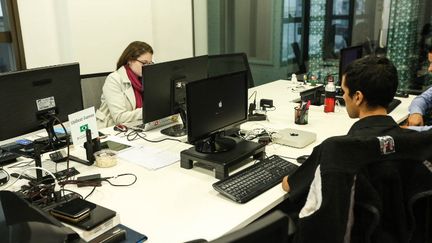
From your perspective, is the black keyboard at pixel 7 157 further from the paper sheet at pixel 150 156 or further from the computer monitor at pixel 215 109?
the computer monitor at pixel 215 109

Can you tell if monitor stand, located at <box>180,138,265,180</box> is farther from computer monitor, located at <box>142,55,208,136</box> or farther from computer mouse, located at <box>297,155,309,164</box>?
computer monitor, located at <box>142,55,208,136</box>

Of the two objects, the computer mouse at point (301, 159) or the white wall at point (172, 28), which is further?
the white wall at point (172, 28)

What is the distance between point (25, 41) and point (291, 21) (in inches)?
107

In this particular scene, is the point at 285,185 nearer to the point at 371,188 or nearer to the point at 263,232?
the point at 371,188

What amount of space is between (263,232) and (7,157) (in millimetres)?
1727

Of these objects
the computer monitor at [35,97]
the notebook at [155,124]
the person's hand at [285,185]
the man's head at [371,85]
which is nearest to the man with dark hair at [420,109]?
the man's head at [371,85]

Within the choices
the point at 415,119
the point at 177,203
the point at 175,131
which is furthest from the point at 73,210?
the point at 415,119

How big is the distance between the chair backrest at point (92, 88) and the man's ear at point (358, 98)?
6.45 feet

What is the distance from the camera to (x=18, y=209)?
133 centimetres

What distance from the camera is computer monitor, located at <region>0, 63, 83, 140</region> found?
1.84 metres

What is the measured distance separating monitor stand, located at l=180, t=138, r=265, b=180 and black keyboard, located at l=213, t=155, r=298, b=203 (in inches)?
2.5

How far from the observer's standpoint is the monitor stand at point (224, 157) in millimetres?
1813

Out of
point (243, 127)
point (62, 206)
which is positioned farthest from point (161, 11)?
point (62, 206)

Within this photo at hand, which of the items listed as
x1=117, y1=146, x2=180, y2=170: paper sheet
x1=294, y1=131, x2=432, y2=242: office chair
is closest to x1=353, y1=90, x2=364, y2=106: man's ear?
x1=294, y1=131, x2=432, y2=242: office chair
